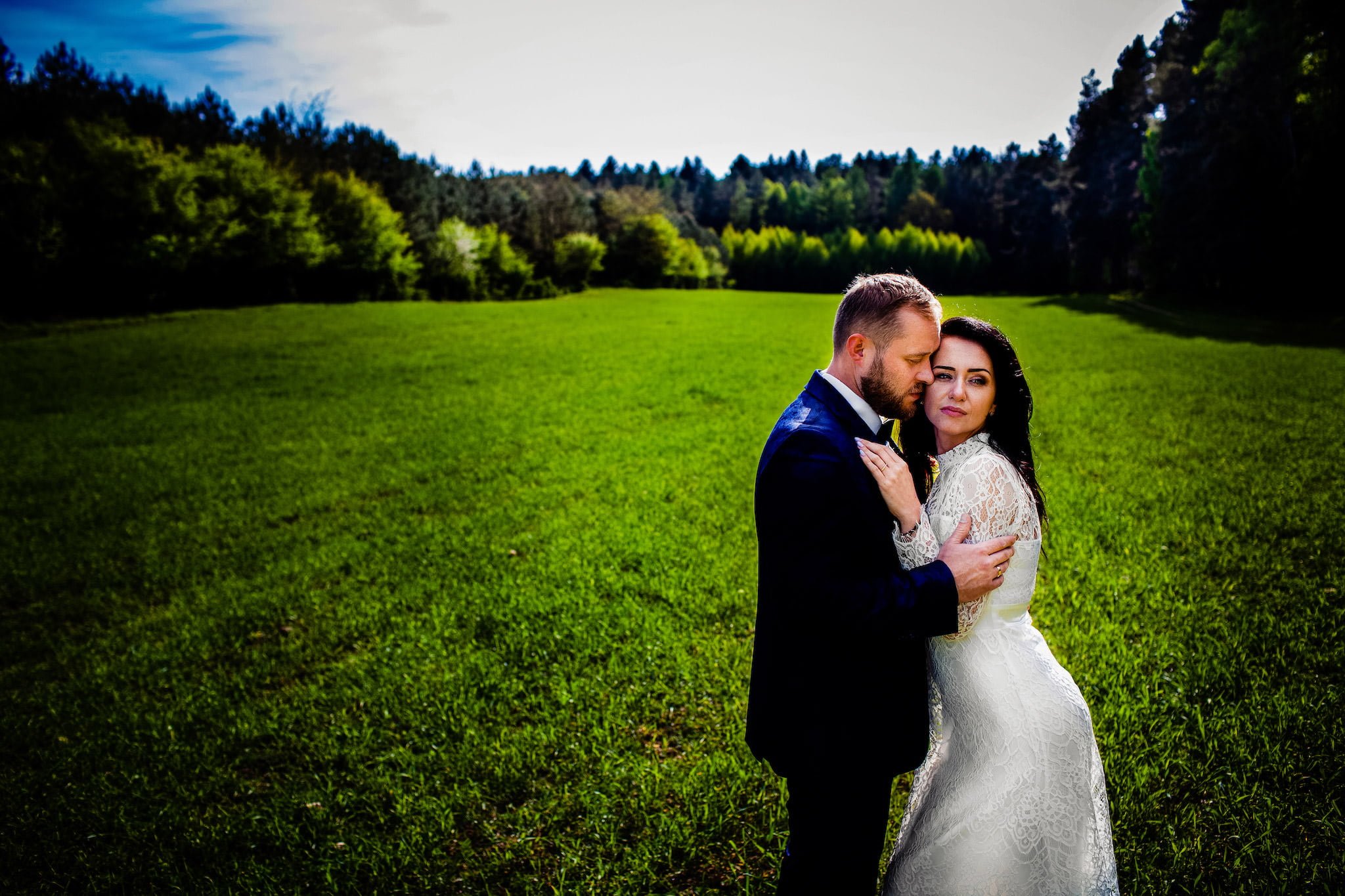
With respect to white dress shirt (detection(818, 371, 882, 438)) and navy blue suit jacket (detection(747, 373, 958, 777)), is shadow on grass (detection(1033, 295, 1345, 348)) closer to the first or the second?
white dress shirt (detection(818, 371, 882, 438))

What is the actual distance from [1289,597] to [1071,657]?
2204mm

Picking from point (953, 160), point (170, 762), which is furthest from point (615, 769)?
point (953, 160)

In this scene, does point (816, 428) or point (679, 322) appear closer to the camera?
point (816, 428)

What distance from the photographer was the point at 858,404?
254cm

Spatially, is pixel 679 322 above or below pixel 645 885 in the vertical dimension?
above

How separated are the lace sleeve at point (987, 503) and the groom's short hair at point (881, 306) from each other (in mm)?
635

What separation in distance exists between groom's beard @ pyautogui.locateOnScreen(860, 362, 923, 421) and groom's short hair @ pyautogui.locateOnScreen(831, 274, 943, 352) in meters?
0.11

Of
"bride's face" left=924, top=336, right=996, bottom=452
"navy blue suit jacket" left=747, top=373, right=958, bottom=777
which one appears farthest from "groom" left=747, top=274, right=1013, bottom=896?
"bride's face" left=924, top=336, right=996, bottom=452

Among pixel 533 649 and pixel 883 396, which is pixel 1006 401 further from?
pixel 533 649

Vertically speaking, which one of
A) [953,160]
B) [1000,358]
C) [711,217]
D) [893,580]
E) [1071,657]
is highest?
[953,160]

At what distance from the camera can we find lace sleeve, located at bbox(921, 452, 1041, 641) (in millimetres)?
2566

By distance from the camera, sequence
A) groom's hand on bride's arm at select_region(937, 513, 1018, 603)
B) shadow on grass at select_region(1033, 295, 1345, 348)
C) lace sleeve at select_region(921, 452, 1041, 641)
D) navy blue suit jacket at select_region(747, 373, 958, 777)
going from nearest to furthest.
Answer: navy blue suit jacket at select_region(747, 373, 958, 777)
groom's hand on bride's arm at select_region(937, 513, 1018, 603)
lace sleeve at select_region(921, 452, 1041, 641)
shadow on grass at select_region(1033, 295, 1345, 348)

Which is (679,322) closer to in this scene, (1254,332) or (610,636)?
(1254,332)

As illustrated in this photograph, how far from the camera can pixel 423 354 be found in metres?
24.3
